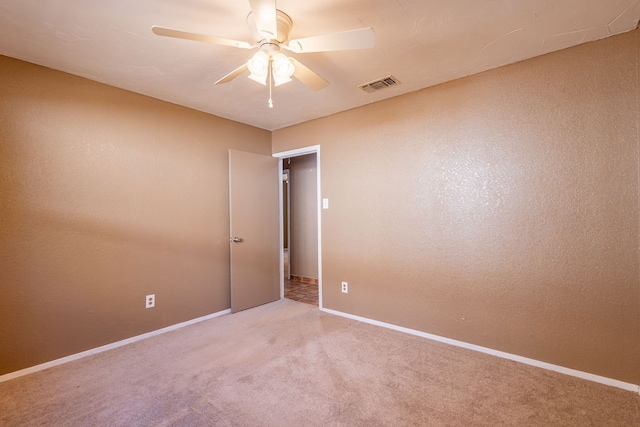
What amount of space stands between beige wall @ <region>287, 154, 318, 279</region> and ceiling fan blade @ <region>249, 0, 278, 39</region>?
3.64 metres

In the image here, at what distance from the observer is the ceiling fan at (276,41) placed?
4.89 feet

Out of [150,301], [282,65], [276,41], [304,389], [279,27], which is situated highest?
[279,27]

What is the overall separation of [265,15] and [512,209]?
7.57 feet

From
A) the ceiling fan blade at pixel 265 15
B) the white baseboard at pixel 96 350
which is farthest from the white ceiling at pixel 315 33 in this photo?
the white baseboard at pixel 96 350

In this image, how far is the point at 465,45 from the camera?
7.13 feet

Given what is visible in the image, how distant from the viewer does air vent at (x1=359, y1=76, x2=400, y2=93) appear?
270 cm

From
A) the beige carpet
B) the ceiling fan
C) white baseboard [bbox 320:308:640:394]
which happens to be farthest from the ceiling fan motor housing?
white baseboard [bbox 320:308:640:394]

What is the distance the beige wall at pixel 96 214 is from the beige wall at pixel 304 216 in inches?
78.8

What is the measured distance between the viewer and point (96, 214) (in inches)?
105

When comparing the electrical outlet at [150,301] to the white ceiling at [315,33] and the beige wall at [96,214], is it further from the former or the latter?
the white ceiling at [315,33]

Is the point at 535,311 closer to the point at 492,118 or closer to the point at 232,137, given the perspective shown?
the point at 492,118

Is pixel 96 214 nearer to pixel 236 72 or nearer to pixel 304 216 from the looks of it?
pixel 236 72

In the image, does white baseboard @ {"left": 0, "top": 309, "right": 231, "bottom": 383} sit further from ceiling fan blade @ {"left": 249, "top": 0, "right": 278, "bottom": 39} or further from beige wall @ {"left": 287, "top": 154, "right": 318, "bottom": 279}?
ceiling fan blade @ {"left": 249, "top": 0, "right": 278, "bottom": 39}

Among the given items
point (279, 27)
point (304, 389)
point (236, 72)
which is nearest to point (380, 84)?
point (279, 27)
